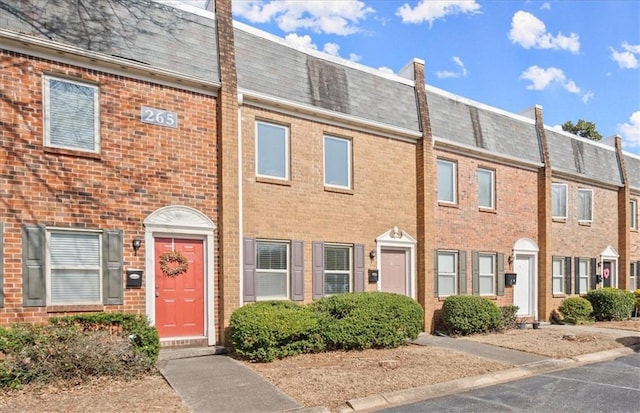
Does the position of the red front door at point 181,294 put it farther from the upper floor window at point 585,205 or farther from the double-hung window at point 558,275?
the upper floor window at point 585,205

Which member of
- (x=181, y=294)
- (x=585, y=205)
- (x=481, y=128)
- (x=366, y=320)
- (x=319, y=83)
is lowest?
(x=366, y=320)

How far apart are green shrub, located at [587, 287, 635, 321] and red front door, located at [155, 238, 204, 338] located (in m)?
14.4

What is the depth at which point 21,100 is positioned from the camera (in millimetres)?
7703

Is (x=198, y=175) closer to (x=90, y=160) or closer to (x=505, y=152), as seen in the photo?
(x=90, y=160)

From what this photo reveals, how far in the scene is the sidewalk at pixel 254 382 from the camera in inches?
239

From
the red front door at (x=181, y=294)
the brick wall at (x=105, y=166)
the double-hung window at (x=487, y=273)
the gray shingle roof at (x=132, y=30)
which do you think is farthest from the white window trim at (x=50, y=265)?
the double-hung window at (x=487, y=273)

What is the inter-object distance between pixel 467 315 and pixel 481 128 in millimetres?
6086

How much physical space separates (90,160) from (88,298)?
246 cm

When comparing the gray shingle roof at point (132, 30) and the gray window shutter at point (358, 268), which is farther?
the gray window shutter at point (358, 268)

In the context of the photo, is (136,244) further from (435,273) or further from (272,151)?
(435,273)

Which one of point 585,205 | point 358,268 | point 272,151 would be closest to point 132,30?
point 272,151

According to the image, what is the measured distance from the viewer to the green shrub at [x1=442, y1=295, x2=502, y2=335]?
12047 millimetres

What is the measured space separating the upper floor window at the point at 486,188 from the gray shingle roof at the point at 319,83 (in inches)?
127

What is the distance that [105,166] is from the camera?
8398 mm
